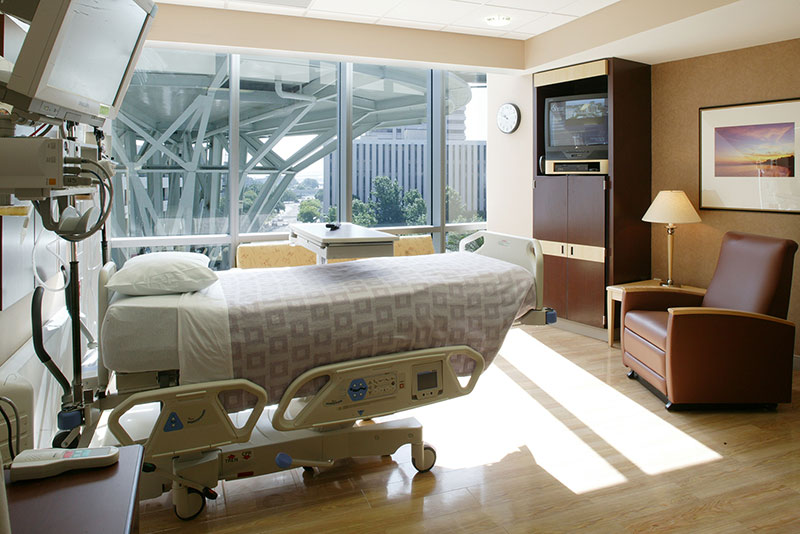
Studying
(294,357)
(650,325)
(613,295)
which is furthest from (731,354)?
(294,357)

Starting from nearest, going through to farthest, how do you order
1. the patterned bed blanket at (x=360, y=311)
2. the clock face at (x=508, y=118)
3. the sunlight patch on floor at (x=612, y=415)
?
1. the patterned bed blanket at (x=360, y=311)
2. the sunlight patch on floor at (x=612, y=415)
3. the clock face at (x=508, y=118)

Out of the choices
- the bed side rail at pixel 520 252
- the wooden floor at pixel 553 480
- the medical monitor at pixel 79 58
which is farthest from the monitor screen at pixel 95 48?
the bed side rail at pixel 520 252

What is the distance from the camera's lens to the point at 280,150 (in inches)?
209

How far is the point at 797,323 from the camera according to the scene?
13.4 ft

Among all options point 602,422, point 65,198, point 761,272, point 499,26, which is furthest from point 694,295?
point 65,198

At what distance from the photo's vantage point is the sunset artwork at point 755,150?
160 inches

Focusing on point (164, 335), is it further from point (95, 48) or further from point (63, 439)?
point (95, 48)

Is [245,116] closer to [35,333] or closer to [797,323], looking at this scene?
[35,333]

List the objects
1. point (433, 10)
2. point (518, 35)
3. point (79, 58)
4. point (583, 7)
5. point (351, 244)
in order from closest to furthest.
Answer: point (79, 58) → point (351, 244) → point (583, 7) → point (433, 10) → point (518, 35)

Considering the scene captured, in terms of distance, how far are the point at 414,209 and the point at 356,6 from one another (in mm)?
2187

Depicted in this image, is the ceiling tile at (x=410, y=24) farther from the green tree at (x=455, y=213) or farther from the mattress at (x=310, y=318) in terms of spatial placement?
the mattress at (x=310, y=318)

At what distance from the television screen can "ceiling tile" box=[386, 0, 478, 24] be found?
1200 millimetres

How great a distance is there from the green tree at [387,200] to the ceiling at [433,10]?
1.50 metres

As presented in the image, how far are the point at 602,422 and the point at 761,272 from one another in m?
1.32
